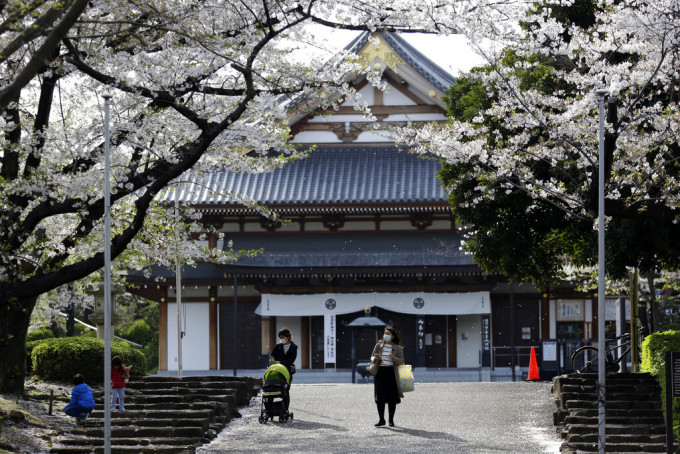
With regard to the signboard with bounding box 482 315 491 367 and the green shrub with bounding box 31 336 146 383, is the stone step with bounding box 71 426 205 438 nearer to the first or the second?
the green shrub with bounding box 31 336 146 383

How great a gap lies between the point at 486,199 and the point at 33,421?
818cm

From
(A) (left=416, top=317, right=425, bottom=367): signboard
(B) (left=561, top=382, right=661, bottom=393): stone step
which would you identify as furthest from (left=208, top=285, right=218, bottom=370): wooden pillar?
(B) (left=561, top=382, right=661, bottom=393): stone step

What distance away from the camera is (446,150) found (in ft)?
56.4

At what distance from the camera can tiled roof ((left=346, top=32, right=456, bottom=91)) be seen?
3650cm

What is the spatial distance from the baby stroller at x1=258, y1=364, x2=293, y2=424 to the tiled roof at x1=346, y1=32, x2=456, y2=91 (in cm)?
2020

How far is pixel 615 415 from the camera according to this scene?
15.7 meters

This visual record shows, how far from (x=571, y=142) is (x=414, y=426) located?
5.01 metres

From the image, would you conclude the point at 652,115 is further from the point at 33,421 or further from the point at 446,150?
the point at 33,421

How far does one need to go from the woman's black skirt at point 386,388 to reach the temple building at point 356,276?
1970cm


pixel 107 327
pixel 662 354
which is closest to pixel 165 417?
pixel 107 327

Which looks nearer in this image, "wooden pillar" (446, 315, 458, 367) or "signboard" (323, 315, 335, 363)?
"signboard" (323, 315, 335, 363)

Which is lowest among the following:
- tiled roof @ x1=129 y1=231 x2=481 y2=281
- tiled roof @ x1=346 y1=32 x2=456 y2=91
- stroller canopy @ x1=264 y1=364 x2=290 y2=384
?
stroller canopy @ x1=264 y1=364 x2=290 y2=384

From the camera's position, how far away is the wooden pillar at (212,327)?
1499 inches

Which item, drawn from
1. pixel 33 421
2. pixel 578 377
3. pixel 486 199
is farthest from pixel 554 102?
pixel 33 421
